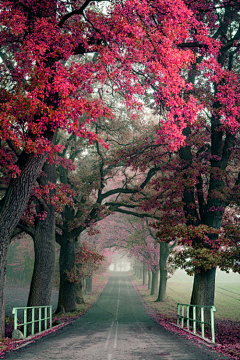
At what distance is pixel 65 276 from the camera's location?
1881 centimetres

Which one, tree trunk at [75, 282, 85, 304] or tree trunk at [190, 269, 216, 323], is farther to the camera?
tree trunk at [75, 282, 85, 304]

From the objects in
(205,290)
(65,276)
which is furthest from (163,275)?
(205,290)

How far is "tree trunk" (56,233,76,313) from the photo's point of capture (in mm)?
18719

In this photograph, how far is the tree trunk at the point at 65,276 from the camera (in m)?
18.7

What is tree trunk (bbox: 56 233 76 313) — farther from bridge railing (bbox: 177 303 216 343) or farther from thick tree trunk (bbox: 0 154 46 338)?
thick tree trunk (bbox: 0 154 46 338)

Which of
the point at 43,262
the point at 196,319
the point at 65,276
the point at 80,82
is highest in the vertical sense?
the point at 80,82

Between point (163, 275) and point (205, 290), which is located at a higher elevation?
point (205, 290)

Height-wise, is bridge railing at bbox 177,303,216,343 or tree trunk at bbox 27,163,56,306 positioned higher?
tree trunk at bbox 27,163,56,306

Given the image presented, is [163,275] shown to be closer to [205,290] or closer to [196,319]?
[196,319]

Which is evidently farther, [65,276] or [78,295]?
[78,295]

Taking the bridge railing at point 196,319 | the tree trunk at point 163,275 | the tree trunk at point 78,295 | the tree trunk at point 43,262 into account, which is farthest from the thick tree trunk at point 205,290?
the tree trunk at point 163,275

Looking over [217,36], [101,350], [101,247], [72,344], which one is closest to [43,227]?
[72,344]

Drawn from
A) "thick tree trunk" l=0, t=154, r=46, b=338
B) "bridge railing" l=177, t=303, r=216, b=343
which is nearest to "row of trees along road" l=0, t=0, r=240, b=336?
"thick tree trunk" l=0, t=154, r=46, b=338

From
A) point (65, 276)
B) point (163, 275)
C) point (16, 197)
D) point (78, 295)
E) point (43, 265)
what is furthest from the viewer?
point (163, 275)
